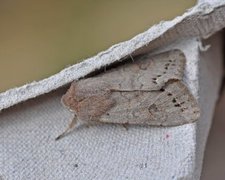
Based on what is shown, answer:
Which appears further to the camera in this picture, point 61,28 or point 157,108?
point 61,28

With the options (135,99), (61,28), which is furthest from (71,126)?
(61,28)

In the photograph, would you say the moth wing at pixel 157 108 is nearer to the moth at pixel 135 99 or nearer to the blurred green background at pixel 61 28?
the moth at pixel 135 99

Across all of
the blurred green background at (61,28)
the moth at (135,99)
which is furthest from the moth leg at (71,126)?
the blurred green background at (61,28)

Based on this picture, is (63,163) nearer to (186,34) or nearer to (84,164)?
(84,164)

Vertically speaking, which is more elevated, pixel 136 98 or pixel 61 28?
pixel 61 28

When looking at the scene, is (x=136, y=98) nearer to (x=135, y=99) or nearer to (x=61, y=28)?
(x=135, y=99)

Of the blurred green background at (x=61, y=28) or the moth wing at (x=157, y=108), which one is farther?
the blurred green background at (x=61, y=28)

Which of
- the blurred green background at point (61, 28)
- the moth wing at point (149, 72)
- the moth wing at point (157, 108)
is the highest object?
the blurred green background at point (61, 28)
